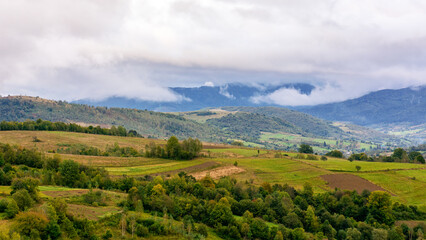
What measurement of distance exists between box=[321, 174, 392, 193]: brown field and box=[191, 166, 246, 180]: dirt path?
108 ft

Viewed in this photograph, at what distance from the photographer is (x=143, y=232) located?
188 feet

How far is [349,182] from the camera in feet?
379

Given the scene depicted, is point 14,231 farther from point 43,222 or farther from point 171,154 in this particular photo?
point 171,154

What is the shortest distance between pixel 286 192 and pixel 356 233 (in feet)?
86.8

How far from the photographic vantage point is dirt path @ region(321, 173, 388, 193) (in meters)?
109

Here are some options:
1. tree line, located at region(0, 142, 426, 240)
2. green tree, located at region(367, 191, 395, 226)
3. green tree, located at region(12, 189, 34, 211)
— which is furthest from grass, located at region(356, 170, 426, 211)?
green tree, located at region(12, 189, 34, 211)

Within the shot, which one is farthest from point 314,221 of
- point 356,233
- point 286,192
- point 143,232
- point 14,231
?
point 14,231

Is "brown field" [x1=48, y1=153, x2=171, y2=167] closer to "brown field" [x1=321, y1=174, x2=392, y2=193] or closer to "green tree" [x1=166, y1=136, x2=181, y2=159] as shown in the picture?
"green tree" [x1=166, y1=136, x2=181, y2=159]

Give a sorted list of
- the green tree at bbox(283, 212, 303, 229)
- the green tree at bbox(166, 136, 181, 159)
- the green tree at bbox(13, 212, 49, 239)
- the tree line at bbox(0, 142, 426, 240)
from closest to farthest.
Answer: the green tree at bbox(13, 212, 49, 239), the tree line at bbox(0, 142, 426, 240), the green tree at bbox(283, 212, 303, 229), the green tree at bbox(166, 136, 181, 159)

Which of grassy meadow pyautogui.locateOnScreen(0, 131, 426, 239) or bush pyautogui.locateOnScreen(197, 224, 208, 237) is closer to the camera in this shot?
bush pyautogui.locateOnScreen(197, 224, 208, 237)

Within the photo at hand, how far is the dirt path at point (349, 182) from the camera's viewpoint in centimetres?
10936

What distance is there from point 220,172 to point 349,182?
46510 millimetres

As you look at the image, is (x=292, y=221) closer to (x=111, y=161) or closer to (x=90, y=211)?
(x=90, y=211)

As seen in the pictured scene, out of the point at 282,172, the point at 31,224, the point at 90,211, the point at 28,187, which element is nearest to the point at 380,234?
the point at 282,172
